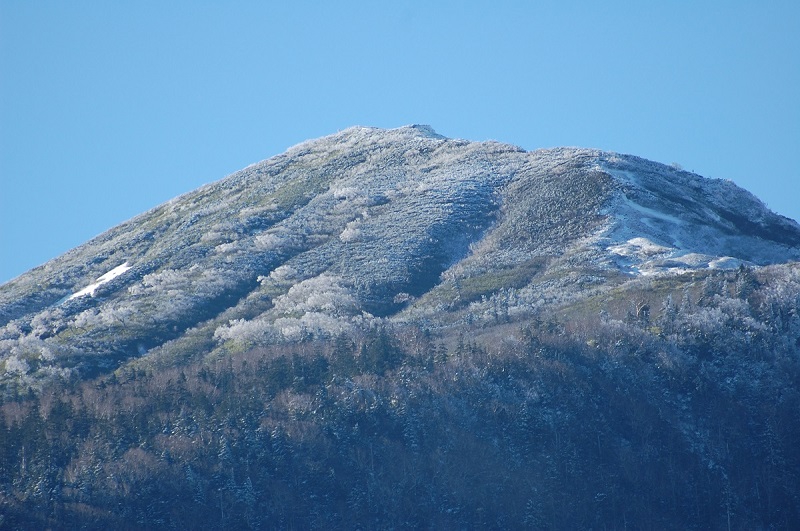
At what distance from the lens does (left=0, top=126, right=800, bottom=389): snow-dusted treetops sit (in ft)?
316

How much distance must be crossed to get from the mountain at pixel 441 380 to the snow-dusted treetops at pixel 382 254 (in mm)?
418

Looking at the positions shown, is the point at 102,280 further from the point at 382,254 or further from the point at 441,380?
the point at 441,380

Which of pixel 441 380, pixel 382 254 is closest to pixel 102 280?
pixel 382 254

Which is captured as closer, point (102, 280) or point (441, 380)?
point (441, 380)

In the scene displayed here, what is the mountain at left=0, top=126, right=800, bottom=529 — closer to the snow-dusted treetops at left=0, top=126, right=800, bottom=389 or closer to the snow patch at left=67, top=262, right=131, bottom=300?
the snow-dusted treetops at left=0, top=126, right=800, bottom=389

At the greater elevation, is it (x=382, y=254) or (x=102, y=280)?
(x=102, y=280)

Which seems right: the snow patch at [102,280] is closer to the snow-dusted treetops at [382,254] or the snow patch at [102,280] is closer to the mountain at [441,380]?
the snow-dusted treetops at [382,254]

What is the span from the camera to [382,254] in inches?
4451

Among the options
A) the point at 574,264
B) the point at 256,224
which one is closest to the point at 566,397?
the point at 574,264

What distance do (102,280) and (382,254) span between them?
29.7 m

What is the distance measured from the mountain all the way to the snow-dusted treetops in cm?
42

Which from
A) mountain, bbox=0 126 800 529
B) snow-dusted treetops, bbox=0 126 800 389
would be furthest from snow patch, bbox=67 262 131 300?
mountain, bbox=0 126 800 529

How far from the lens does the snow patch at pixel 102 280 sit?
384 feet

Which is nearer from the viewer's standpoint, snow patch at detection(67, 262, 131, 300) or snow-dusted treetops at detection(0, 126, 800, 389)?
snow-dusted treetops at detection(0, 126, 800, 389)
